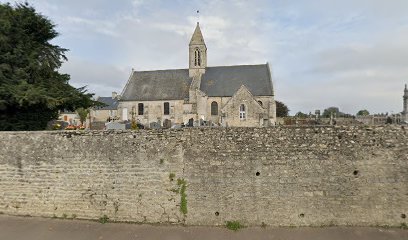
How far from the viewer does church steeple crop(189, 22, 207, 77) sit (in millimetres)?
40375

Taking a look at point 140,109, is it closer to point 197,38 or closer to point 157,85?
point 157,85

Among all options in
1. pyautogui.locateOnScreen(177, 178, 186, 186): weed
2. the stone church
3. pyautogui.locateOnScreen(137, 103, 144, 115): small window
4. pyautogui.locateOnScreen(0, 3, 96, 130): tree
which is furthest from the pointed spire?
pyautogui.locateOnScreen(177, 178, 186, 186): weed

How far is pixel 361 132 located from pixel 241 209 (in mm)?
4106

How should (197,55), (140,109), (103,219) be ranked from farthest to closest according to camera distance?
(197,55) < (140,109) < (103,219)

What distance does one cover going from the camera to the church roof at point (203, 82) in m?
36.4

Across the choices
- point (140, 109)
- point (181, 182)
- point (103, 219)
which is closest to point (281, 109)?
point (140, 109)

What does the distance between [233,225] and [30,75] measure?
12.0 metres

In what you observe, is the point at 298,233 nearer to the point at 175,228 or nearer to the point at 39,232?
the point at 175,228

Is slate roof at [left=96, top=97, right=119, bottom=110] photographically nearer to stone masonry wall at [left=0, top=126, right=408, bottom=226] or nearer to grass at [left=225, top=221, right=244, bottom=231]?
stone masonry wall at [left=0, top=126, right=408, bottom=226]

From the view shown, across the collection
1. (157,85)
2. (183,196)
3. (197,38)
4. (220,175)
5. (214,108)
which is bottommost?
(183,196)

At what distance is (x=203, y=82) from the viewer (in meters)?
38.4

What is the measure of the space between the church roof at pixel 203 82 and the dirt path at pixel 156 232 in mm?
27749

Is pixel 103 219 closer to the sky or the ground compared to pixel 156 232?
closer to the sky

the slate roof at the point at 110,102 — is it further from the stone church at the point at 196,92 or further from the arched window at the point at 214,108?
the arched window at the point at 214,108
